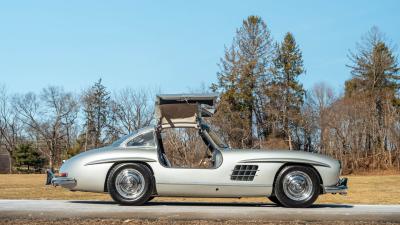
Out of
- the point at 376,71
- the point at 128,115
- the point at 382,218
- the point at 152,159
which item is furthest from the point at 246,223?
the point at 128,115

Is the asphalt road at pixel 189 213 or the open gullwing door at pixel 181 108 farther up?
the open gullwing door at pixel 181 108

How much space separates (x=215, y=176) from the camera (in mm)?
8195

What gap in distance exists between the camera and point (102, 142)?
274ft

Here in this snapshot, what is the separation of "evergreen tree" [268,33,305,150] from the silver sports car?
57307mm

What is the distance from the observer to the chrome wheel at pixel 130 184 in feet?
27.1

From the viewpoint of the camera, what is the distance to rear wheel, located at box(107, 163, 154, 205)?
8.23 meters

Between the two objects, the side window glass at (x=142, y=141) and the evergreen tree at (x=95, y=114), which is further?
the evergreen tree at (x=95, y=114)

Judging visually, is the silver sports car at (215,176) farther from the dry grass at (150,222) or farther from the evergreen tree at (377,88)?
the evergreen tree at (377,88)

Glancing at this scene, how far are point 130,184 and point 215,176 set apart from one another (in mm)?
1354

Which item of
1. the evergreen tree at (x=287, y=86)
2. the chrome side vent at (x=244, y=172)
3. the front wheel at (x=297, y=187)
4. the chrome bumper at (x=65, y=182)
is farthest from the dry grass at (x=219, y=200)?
the evergreen tree at (x=287, y=86)

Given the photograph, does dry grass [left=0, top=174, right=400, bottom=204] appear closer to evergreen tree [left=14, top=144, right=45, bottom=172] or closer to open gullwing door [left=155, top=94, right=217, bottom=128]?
open gullwing door [left=155, top=94, right=217, bottom=128]

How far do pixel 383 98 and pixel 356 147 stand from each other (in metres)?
7.46

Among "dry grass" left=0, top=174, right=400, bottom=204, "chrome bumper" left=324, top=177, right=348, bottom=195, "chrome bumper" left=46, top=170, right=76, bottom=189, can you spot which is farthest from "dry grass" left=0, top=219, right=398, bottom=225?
"dry grass" left=0, top=174, right=400, bottom=204

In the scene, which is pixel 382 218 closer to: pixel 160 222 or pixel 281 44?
pixel 160 222
